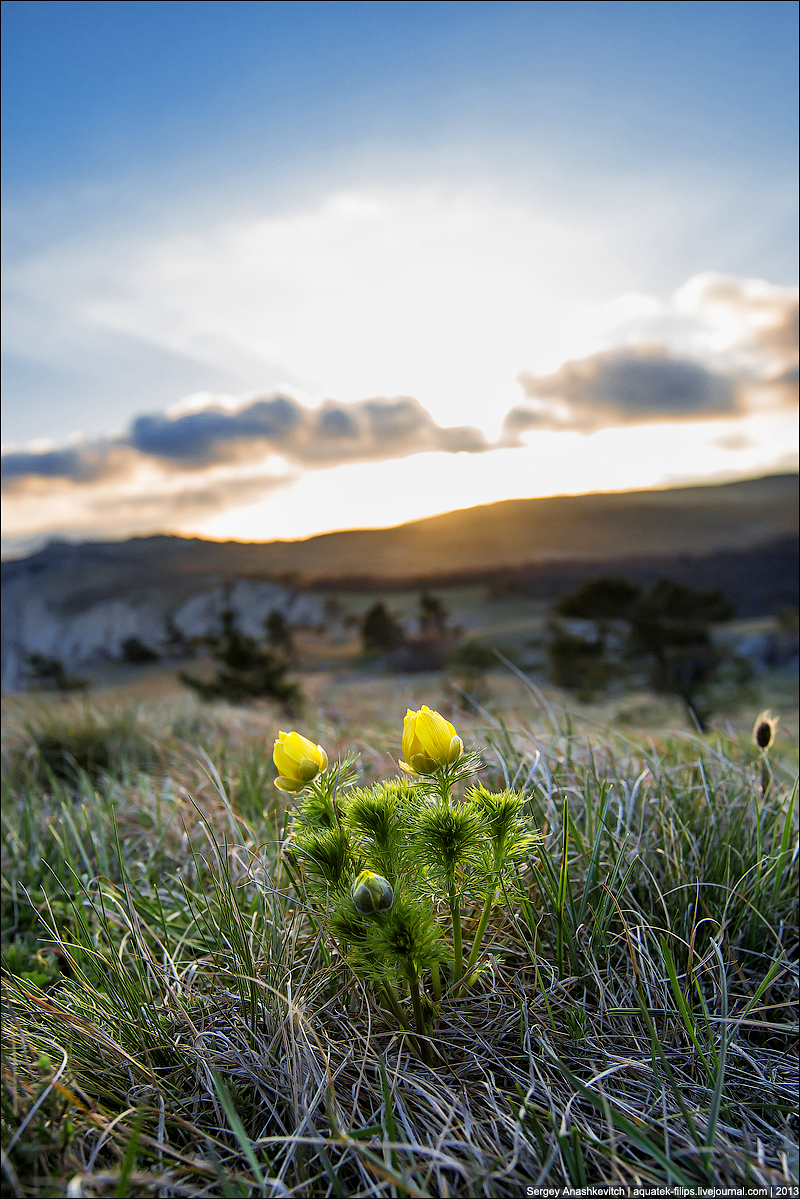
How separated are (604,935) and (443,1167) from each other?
0.60m

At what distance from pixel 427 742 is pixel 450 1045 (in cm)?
56

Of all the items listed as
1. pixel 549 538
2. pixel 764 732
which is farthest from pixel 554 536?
pixel 764 732

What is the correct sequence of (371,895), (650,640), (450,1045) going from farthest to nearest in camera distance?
(650,640) < (450,1045) < (371,895)

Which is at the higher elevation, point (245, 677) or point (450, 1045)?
point (450, 1045)

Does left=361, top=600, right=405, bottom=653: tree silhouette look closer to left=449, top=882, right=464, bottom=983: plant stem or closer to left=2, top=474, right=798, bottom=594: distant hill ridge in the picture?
left=2, top=474, right=798, bottom=594: distant hill ridge

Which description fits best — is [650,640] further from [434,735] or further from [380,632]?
[434,735]

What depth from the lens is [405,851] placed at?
3.67 feet

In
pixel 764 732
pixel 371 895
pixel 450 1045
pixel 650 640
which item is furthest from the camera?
pixel 650 640

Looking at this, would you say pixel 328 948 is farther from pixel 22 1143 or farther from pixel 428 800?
pixel 22 1143

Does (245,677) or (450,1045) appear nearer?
(450,1045)

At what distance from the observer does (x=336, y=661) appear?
48.3 feet

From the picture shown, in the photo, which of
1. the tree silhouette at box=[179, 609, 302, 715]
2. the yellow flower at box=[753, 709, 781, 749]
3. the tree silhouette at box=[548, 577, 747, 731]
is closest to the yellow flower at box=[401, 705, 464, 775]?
the yellow flower at box=[753, 709, 781, 749]

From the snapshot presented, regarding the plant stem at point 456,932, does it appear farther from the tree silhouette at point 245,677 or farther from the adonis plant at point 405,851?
the tree silhouette at point 245,677

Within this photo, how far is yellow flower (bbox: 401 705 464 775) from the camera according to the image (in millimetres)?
1094
